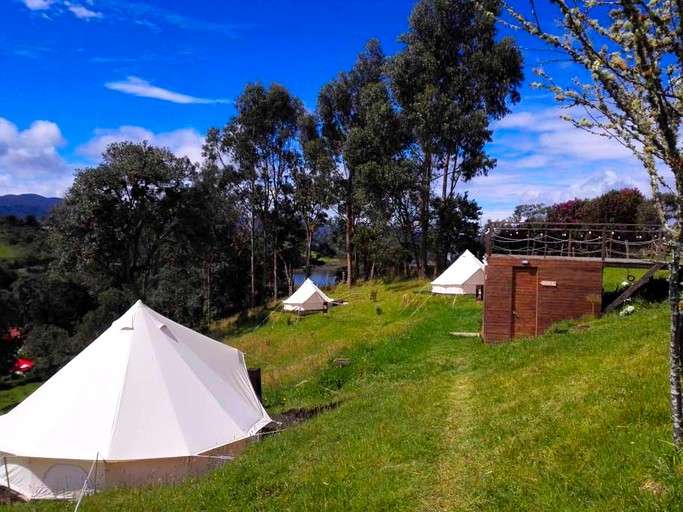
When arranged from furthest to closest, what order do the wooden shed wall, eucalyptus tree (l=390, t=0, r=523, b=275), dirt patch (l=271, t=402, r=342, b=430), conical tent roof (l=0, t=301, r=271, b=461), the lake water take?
the lake water
eucalyptus tree (l=390, t=0, r=523, b=275)
the wooden shed wall
dirt patch (l=271, t=402, r=342, b=430)
conical tent roof (l=0, t=301, r=271, b=461)

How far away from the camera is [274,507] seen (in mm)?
5828

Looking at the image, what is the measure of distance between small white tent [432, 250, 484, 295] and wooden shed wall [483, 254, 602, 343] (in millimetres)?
11282

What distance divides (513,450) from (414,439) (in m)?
1.52

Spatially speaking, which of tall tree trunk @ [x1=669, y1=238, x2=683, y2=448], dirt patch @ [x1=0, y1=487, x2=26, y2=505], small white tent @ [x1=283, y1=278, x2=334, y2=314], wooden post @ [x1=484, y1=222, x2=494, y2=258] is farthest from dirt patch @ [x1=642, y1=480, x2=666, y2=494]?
small white tent @ [x1=283, y1=278, x2=334, y2=314]

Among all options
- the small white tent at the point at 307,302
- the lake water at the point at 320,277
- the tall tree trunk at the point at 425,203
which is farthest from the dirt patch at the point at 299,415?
the lake water at the point at 320,277

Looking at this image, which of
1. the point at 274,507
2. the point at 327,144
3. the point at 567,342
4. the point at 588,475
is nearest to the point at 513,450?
the point at 588,475

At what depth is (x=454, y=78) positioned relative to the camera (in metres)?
30.6

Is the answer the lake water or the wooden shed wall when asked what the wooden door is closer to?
the wooden shed wall

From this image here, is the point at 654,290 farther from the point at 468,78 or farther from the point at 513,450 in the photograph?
the point at 468,78

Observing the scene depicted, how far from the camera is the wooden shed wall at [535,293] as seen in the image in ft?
47.1

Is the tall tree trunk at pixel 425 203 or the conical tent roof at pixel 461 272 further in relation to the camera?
the tall tree trunk at pixel 425 203

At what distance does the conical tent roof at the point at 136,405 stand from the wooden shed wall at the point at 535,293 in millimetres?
7254

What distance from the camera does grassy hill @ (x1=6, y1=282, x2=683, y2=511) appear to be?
188 inches

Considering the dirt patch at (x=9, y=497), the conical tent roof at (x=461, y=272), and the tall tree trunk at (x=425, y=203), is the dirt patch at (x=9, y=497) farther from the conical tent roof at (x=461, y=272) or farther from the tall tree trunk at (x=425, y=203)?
the tall tree trunk at (x=425, y=203)
